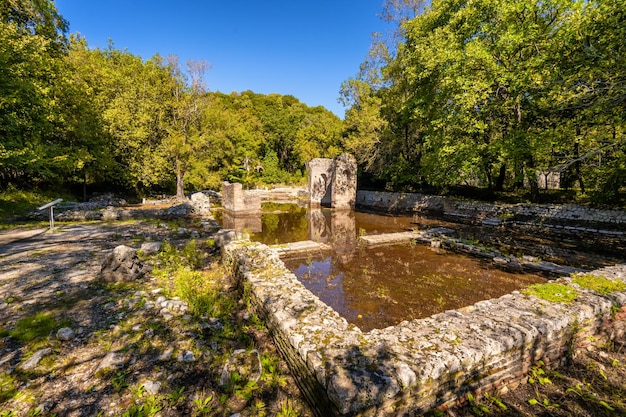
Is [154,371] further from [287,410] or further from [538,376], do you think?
[538,376]

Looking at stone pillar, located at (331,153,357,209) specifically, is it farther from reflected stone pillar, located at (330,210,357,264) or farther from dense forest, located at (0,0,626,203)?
reflected stone pillar, located at (330,210,357,264)

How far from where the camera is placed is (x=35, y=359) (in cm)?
288

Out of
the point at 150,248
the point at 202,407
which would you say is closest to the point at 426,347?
the point at 202,407

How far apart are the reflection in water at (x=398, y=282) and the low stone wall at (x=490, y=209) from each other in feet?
25.5

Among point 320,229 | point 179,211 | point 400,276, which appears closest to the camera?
point 400,276

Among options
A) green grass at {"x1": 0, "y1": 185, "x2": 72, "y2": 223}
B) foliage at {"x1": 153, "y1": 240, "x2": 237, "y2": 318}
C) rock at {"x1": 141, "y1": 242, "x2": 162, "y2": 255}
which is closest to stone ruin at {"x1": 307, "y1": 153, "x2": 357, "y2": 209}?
foliage at {"x1": 153, "y1": 240, "x2": 237, "y2": 318}

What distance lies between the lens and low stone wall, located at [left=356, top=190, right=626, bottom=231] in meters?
10.9

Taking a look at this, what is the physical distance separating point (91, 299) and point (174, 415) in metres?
3.16

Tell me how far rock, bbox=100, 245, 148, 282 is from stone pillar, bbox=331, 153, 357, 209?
1625cm

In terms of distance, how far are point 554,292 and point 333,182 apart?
56.8 ft

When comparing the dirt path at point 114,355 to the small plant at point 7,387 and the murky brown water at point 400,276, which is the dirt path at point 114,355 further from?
A: the murky brown water at point 400,276

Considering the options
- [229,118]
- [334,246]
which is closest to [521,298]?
[334,246]

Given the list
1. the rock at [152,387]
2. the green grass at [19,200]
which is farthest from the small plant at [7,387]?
the green grass at [19,200]

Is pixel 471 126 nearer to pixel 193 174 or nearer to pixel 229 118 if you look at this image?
pixel 193 174
